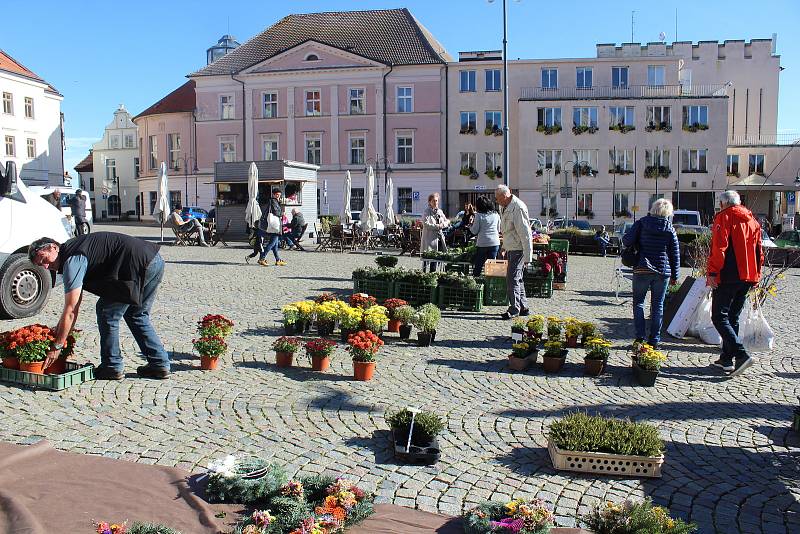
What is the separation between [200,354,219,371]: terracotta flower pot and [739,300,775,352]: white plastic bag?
609cm

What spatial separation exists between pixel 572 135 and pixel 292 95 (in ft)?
61.3

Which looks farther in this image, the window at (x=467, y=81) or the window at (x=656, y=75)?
the window at (x=467, y=81)

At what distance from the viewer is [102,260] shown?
6.41 metres

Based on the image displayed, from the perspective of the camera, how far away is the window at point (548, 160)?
157 ft

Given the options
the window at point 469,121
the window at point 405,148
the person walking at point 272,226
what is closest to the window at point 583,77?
the window at point 469,121

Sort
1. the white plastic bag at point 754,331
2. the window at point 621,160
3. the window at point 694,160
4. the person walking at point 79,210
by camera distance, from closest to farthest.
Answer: the white plastic bag at point 754,331, the person walking at point 79,210, the window at point 694,160, the window at point 621,160

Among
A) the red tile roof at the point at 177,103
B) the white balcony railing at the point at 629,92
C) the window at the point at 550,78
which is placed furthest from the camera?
the red tile roof at the point at 177,103

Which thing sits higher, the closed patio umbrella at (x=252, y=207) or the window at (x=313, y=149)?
the window at (x=313, y=149)

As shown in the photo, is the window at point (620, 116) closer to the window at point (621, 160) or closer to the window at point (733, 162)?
the window at point (621, 160)

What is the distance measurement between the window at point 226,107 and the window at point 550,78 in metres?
21.1

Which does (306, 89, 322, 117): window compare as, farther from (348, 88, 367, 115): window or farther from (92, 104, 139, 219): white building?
(92, 104, 139, 219): white building

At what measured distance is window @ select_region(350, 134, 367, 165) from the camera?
163 feet

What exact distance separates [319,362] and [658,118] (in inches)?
1735

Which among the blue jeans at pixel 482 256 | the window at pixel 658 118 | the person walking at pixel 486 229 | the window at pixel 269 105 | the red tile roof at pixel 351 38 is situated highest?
the red tile roof at pixel 351 38
